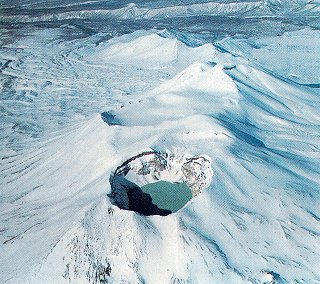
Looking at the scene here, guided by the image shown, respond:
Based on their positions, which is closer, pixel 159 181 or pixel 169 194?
pixel 169 194

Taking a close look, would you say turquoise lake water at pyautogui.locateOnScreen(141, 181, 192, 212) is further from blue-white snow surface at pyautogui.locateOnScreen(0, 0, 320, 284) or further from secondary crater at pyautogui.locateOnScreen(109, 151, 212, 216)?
blue-white snow surface at pyautogui.locateOnScreen(0, 0, 320, 284)

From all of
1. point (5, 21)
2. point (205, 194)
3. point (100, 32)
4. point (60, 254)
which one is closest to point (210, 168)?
point (205, 194)

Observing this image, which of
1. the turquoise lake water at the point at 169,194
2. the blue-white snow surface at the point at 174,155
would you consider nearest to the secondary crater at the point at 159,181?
the turquoise lake water at the point at 169,194

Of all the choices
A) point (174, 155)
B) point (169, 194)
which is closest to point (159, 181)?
point (169, 194)

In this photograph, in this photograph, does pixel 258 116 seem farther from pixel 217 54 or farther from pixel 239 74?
pixel 217 54

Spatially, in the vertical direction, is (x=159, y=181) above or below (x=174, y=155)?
below

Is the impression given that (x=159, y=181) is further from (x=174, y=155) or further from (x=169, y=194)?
(x=174, y=155)

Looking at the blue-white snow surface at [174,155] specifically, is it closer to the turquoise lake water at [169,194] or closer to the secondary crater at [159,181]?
the secondary crater at [159,181]
